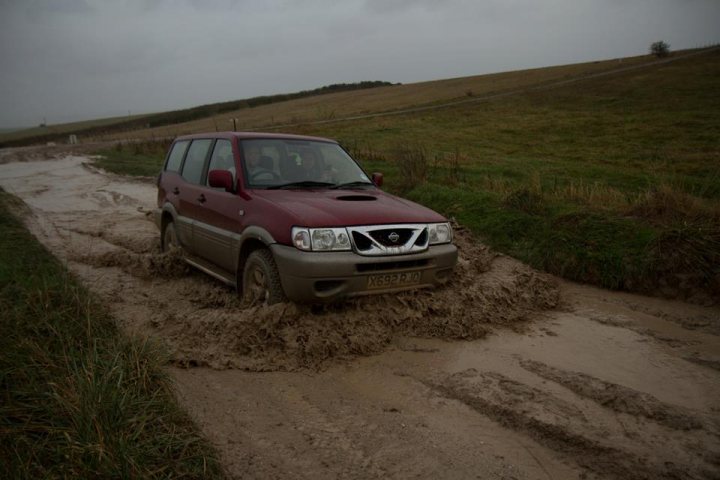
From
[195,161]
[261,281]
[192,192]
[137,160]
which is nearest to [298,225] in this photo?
[261,281]

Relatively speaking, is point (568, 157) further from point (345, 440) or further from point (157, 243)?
point (345, 440)

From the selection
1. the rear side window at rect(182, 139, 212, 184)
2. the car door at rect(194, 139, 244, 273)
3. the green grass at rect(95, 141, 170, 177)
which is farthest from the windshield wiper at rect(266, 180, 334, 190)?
the green grass at rect(95, 141, 170, 177)

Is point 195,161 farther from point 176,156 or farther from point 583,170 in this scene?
point 583,170

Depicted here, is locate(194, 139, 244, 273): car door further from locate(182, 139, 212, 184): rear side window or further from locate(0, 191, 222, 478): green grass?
locate(0, 191, 222, 478): green grass

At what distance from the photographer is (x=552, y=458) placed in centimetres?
309

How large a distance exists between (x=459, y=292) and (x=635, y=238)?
2.80 m

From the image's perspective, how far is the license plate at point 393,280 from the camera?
4561 mm

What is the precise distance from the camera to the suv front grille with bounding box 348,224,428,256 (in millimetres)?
4531

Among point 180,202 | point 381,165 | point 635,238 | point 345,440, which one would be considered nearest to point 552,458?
point 345,440

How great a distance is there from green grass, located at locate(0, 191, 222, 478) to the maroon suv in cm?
132

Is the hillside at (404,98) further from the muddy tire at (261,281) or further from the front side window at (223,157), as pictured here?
the muddy tire at (261,281)

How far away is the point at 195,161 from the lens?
6.62 m

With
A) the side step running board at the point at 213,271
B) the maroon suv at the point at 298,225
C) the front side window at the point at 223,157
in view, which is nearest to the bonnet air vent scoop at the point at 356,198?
the maroon suv at the point at 298,225

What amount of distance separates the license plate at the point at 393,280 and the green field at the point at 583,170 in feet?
9.52
